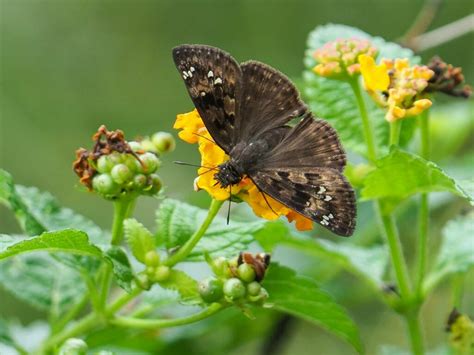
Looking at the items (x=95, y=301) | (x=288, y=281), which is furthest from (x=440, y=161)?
(x=95, y=301)

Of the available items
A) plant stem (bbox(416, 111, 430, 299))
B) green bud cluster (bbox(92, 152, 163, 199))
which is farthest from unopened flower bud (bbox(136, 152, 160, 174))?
plant stem (bbox(416, 111, 430, 299))

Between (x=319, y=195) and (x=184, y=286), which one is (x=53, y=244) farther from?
(x=319, y=195)

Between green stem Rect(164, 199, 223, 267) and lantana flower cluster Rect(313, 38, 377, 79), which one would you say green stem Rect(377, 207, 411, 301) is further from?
green stem Rect(164, 199, 223, 267)

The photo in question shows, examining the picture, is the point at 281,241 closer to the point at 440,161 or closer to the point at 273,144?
the point at 273,144

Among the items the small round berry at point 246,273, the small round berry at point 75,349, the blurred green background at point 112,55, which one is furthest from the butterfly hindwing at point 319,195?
the blurred green background at point 112,55

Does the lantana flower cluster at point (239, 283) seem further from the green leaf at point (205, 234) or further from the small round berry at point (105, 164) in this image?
the small round berry at point (105, 164)
